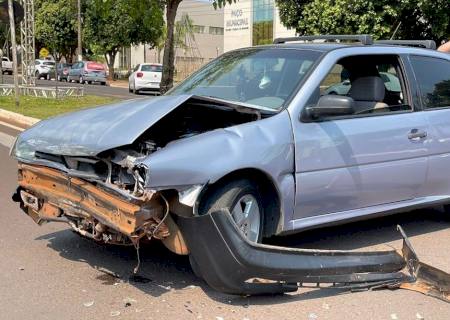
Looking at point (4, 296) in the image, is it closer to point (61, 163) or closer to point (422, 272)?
point (61, 163)

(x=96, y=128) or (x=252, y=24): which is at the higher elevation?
(x=252, y=24)

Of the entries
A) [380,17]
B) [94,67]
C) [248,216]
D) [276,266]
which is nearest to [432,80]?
[248,216]

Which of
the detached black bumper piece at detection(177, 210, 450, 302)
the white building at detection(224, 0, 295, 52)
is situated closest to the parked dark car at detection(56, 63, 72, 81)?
the white building at detection(224, 0, 295, 52)

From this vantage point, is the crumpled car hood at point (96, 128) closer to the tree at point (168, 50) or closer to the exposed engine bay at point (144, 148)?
the exposed engine bay at point (144, 148)

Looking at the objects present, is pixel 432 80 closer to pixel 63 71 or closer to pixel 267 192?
pixel 267 192

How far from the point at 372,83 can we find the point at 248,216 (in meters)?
1.91

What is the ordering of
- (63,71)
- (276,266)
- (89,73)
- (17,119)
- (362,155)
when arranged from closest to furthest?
1. (276,266)
2. (362,155)
3. (17,119)
4. (89,73)
5. (63,71)

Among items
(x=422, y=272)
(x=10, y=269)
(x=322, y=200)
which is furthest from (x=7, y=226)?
(x=422, y=272)

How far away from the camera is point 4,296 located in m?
4.31

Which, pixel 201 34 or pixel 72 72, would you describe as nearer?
pixel 72 72

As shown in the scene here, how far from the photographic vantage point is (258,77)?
5.34 m

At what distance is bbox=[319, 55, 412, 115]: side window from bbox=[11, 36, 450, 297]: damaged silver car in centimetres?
1

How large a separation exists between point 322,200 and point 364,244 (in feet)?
3.31

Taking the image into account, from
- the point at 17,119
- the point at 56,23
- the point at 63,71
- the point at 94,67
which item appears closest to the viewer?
the point at 17,119
